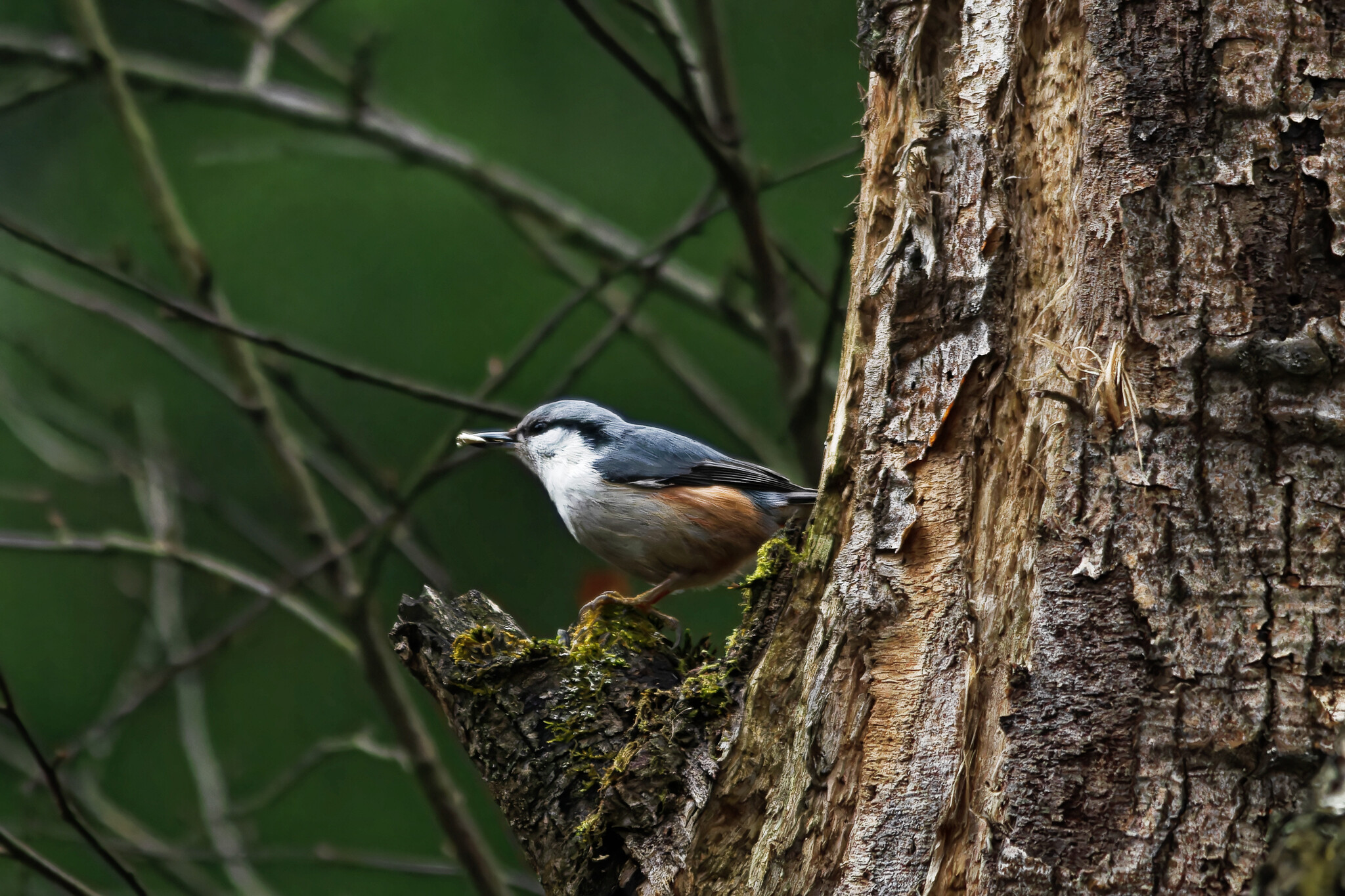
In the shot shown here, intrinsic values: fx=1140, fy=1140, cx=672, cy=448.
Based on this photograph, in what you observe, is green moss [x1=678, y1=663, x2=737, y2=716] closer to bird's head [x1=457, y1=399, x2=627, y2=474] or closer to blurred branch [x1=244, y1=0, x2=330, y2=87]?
bird's head [x1=457, y1=399, x2=627, y2=474]

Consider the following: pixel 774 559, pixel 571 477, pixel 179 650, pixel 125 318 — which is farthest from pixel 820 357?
pixel 179 650

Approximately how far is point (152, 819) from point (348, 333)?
2.76m

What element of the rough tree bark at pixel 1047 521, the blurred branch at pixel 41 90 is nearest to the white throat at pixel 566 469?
the rough tree bark at pixel 1047 521

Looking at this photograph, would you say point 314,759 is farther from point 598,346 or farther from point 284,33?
point 284,33

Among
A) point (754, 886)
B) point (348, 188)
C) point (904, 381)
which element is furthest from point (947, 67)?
point (348, 188)

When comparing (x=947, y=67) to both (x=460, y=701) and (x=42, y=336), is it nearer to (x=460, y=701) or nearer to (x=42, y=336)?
(x=460, y=701)

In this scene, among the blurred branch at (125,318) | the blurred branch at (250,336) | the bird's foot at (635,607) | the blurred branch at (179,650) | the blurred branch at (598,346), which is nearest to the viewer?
the bird's foot at (635,607)

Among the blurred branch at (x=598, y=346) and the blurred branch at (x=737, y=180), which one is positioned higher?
the blurred branch at (x=737, y=180)

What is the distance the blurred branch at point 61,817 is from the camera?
2.10 metres

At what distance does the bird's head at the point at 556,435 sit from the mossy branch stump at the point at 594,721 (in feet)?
4.60

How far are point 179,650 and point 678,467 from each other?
6.83ft

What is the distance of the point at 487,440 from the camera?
3.34 meters

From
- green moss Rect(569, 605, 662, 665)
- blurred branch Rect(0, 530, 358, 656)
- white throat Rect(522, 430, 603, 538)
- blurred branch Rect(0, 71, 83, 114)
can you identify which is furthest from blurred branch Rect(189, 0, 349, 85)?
green moss Rect(569, 605, 662, 665)

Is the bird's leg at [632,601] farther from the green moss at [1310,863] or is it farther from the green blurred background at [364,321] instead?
the green blurred background at [364,321]
